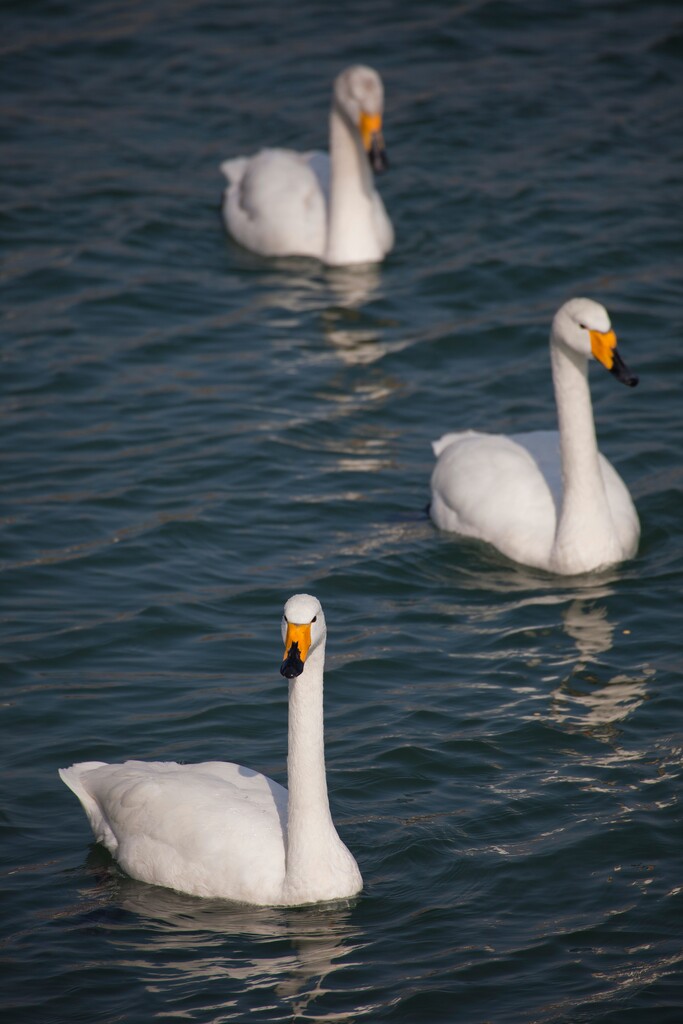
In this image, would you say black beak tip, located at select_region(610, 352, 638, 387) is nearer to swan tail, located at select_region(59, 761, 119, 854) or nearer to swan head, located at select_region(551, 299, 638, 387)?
swan head, located at select_region(551, 299, 638, 387)

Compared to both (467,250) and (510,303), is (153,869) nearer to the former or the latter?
(510,303)

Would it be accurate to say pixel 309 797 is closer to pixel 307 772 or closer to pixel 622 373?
pixel 307 772

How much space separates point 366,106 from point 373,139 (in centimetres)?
32

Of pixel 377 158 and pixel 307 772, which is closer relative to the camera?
pixel 307 772

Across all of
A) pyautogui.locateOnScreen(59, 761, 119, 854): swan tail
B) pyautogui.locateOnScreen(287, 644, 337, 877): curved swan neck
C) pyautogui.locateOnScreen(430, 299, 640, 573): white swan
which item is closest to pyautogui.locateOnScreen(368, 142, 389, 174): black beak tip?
pyautogui.locateOnScreen(430, 299, 640, 573): white swan

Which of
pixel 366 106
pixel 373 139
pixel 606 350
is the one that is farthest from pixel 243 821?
pixel 366 106

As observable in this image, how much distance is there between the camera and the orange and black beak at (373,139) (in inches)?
563

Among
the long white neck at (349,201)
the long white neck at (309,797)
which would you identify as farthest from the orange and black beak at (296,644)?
the long white neck at (349,201)

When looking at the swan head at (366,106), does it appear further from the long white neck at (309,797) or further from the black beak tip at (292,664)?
the black beak tip at (292,664)

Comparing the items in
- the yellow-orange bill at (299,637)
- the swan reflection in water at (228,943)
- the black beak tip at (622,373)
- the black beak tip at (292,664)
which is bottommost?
the swan reflection in water at (228,943)

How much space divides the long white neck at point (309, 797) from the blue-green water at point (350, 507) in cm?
19

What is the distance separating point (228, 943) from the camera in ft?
21.2

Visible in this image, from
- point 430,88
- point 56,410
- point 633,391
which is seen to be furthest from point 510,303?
point 430,88

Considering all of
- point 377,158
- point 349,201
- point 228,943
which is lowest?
point 228,943
